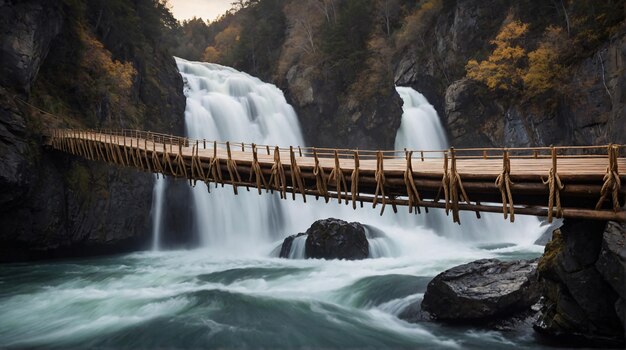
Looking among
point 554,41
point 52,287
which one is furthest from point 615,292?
point 554,41

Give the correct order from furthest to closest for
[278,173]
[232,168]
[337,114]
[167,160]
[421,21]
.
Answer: [337,114]
[421,21]
[167,160]
[232,168]
[278,173]

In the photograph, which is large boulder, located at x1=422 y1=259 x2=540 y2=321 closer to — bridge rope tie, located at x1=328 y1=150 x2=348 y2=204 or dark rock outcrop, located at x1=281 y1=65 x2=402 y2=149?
bridge rope tie, located at x1=328 y1=150 x2=348 y2=204

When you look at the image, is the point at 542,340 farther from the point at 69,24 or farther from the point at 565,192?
the point at 69,24

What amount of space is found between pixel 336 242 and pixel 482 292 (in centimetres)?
1015

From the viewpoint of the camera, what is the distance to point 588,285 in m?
9.19

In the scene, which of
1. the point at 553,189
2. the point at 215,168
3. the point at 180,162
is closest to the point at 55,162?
the point at 180,162

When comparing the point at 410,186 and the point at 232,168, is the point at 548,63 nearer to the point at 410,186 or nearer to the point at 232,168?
the point at 410,186

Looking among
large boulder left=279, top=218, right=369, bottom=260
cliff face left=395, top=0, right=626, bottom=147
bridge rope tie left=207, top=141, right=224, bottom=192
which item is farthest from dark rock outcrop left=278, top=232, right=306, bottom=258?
cliff face left=395, top=0, right=626, bottom=147

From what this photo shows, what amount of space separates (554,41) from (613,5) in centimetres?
406

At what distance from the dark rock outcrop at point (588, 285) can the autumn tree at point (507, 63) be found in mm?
22195

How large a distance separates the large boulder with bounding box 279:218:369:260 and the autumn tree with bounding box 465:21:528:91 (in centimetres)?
1690

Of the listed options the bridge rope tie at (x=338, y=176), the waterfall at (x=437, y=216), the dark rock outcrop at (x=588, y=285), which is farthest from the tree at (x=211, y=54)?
the dark rock outcrop at (x=588, y=285)

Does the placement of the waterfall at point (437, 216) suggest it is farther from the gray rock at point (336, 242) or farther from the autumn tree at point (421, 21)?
the gray rock at point (336, 242)

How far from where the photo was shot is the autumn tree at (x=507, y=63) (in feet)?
94.5
